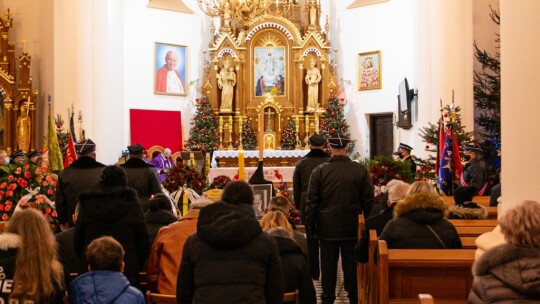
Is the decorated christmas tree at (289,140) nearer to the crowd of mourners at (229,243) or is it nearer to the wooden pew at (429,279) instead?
the crowd of mourners at (229,243)

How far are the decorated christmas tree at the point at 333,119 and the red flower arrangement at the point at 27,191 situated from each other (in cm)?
1358

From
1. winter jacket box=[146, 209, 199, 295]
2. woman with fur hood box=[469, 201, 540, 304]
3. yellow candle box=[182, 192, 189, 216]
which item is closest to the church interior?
yellow candle box=[182, 192, 189, 216]

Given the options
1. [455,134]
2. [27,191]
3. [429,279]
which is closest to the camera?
[429,279]

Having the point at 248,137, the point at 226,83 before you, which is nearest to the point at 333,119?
the point at 248,137

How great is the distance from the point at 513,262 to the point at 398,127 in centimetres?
1839

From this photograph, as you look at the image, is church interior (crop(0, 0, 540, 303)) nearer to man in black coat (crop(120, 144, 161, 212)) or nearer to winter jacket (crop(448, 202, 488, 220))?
man in black coat (crop(120, 144, 161, 212))

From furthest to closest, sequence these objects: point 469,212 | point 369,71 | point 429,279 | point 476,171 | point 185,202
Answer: point 369,71, point 476,171, point 185,202, point 469,212, point 429,279

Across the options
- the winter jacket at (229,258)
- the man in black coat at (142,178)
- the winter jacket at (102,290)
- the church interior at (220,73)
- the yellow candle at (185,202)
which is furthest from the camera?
the church interior at (220,73)

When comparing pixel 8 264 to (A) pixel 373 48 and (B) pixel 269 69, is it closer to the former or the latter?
(B) pixel 269 69

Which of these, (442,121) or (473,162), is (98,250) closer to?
(473,162)

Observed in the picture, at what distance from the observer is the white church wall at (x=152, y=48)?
23.6 meters

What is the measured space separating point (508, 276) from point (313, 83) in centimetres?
1974

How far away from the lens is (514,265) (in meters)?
4.07

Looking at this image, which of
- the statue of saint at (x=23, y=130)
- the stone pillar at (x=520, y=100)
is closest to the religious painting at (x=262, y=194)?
the stone pillar at (x=520, y=100)
